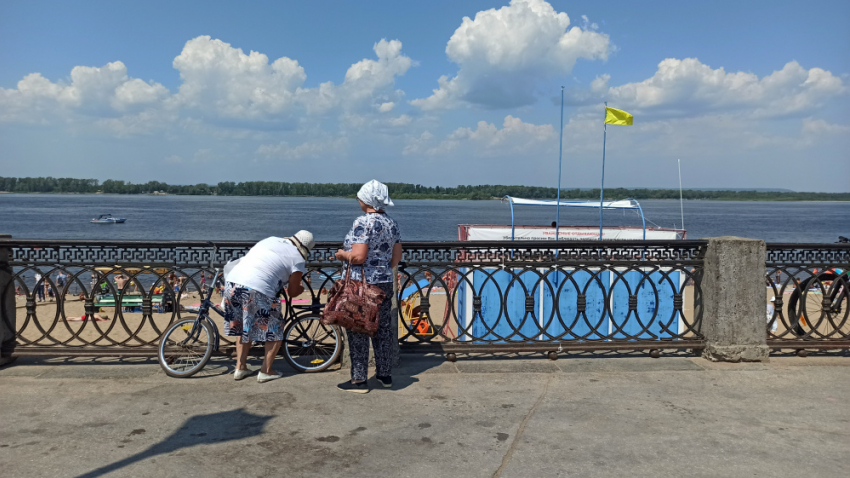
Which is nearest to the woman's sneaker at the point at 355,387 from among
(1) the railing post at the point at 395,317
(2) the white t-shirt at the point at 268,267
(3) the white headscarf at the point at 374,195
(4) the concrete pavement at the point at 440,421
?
(4) the concrete pavement at the point at 440,421

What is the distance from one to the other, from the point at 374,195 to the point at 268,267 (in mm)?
1230

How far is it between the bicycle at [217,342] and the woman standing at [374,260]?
2.37 feet

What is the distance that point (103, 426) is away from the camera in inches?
192

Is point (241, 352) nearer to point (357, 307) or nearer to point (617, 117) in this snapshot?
point (357, 307)

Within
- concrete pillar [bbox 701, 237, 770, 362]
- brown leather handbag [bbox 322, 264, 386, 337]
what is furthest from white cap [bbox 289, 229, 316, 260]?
concrete pillar [bbox 701, 237, 770, 362]

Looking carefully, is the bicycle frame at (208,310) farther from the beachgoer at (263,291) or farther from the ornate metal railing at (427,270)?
the beachgoer at (263,291)

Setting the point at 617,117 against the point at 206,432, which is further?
the point at 617,117

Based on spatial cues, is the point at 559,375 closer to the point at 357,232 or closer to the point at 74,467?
the point at 357,232

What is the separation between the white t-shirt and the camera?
593 cm

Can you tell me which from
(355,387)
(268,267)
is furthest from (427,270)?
(268,267)

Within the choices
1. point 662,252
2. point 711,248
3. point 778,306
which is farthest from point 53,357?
point 778,306

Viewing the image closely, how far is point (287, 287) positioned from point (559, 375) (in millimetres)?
2834

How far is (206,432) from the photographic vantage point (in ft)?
15.7

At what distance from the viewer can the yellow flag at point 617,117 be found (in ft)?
53.0
